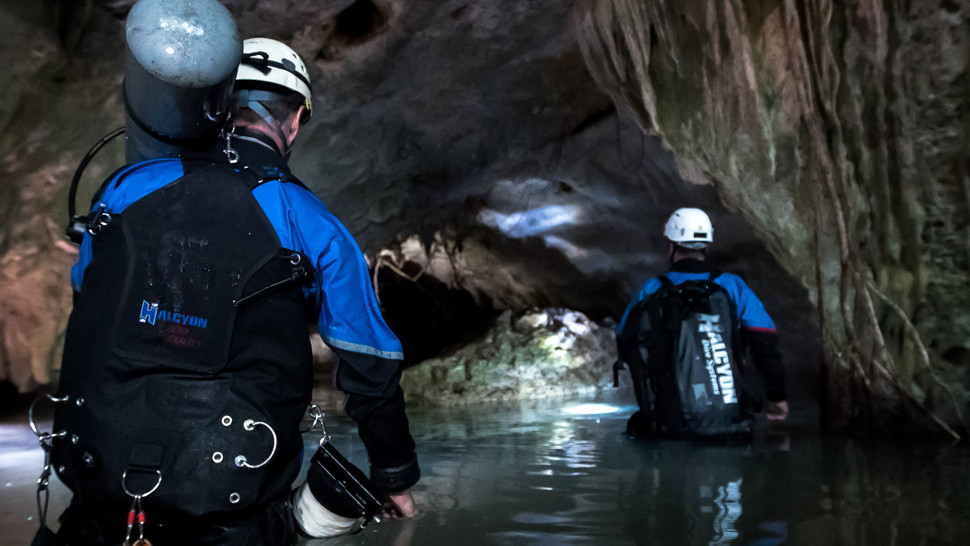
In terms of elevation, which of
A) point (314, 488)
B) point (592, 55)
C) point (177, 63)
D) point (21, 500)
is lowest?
point (21, 500)

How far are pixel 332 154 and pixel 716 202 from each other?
4.20 metres

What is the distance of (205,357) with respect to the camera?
5.22ft

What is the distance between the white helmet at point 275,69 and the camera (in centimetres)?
208

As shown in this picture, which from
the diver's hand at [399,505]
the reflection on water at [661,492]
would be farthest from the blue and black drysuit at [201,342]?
the reflection on water at [661,492]

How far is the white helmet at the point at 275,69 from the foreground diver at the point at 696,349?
9.97 ft

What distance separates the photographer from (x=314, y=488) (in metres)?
1.81

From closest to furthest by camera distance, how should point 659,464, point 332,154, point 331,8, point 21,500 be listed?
point 21,500
point 659,464
point 331,8
point 332,154

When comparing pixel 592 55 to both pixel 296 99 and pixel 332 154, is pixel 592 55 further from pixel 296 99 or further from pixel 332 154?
pixel 296 99

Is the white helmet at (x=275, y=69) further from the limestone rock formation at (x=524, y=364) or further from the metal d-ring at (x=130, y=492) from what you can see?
the limestone rock formation at (x=524, y=364)

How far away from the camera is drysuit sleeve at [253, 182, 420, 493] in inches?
71.2

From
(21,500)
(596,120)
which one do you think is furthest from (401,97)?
(21,500)

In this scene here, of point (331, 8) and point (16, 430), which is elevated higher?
point (331, 8)

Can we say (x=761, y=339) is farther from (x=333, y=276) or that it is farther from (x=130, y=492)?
(x=130, y=492)

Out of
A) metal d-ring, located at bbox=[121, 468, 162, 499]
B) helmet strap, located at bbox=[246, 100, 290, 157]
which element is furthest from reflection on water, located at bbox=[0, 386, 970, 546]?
helmet strap, located at bbox=[246, 100, 290, 157]
